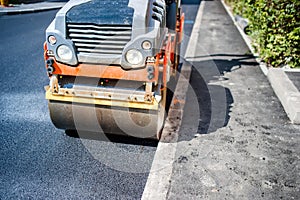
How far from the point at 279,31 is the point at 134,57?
4.33 m

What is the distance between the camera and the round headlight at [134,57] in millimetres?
3693

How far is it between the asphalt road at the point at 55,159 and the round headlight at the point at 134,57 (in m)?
1.21

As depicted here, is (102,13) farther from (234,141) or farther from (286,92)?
(286,92)

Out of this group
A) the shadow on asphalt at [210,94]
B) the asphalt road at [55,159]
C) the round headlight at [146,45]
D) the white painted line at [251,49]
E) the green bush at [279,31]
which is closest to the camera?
the asphalt road at [55,159]

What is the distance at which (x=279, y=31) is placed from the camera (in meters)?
6.70

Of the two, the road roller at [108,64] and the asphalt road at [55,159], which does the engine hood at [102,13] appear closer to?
the road roller at [108,64]

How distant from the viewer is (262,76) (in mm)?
6789

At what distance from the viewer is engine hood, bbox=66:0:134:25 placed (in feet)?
12.1

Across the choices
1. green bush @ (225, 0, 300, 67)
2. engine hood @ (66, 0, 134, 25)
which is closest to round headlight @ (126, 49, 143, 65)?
engine hood @ (66, 0, 134, 25)

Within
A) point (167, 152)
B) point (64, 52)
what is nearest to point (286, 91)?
point (167, 152)

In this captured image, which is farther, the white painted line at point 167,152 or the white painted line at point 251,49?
the white painted line at point 251,49

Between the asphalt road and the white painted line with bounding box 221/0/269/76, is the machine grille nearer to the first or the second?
the asphalt road

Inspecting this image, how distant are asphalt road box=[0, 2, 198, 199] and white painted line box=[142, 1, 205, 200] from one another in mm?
97

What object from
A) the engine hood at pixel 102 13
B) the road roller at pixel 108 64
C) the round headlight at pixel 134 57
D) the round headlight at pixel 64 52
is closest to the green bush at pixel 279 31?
the road roller at pixel 108 64
